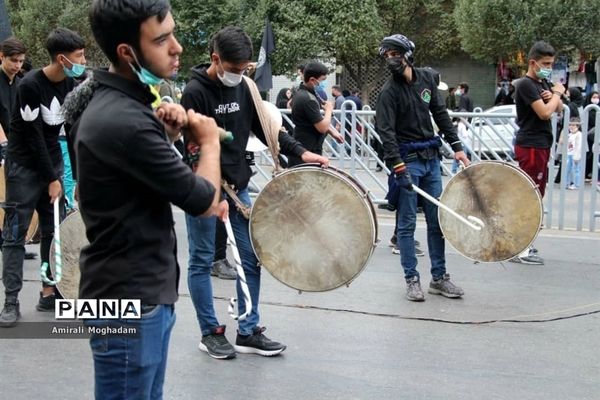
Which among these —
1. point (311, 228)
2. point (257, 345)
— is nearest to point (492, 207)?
point (311, 228)

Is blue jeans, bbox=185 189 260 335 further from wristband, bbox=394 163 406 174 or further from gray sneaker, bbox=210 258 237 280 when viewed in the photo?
gray sneaker, bbox=210 258 237 280

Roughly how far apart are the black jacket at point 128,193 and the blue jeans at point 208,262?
2.22 metres

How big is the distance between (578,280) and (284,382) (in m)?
3.61

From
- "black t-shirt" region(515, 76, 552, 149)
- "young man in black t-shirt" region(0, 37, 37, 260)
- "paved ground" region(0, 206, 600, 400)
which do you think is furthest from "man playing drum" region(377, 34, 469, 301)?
"young man in black t-shirt" region(0, 37, 37, 260)

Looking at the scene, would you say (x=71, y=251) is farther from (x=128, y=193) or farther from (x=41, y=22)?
(x=41, y=22)

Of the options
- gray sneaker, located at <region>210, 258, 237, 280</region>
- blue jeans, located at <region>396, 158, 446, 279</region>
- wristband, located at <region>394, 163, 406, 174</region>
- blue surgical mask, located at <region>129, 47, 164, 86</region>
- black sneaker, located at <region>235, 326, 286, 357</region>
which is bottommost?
gray sneaker, located at <region>210, 258, 237, 280</region>

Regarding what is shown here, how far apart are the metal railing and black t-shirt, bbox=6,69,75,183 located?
5.26 m

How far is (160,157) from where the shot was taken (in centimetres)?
253

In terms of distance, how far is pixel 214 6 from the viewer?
25.9 metres

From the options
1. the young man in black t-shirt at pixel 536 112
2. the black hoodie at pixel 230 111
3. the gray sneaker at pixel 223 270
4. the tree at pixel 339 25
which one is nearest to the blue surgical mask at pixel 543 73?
the young man in black t-shirt at pixel 536 112

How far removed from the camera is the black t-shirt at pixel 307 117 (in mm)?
8562

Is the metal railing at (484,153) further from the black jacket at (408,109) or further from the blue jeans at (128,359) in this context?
the blue jeans at (128,359)

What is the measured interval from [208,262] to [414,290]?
2.15 m

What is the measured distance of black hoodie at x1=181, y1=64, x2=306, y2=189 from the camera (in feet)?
16.4
